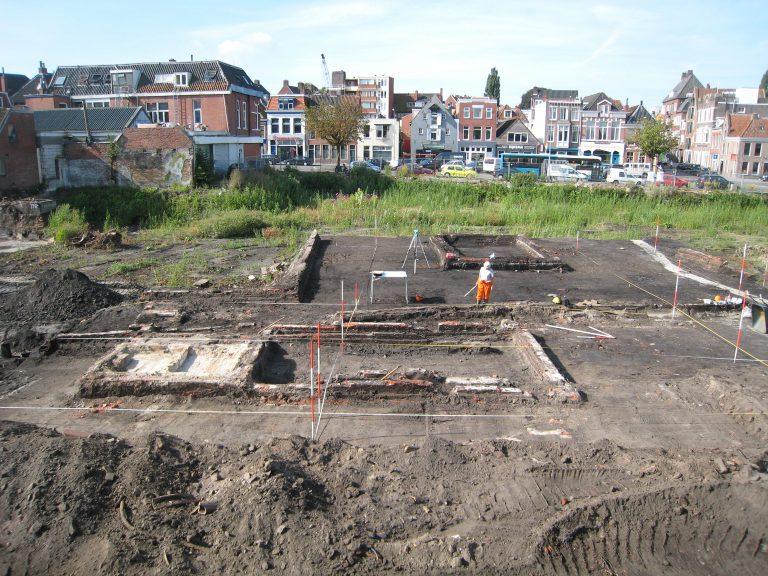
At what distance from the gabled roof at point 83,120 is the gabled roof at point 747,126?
53.0 meters

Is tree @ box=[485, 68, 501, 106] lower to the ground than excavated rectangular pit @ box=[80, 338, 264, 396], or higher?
higher

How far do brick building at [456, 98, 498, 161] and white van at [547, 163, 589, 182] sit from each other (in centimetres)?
1917

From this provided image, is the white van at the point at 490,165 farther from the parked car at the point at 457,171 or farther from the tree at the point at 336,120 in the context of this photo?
the tree at the point at 336,120

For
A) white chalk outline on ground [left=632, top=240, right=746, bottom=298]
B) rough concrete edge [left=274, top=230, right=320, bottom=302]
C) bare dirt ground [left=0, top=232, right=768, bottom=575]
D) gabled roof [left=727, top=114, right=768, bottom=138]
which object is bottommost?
bare dirt ground [left=0, top=232, right=768, bottom=575]

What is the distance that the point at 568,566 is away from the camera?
5.99m

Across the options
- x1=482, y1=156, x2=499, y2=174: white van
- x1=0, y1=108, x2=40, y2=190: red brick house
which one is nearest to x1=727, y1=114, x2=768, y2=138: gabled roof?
x1=482, y1=156, x2=499, y2=174: white van

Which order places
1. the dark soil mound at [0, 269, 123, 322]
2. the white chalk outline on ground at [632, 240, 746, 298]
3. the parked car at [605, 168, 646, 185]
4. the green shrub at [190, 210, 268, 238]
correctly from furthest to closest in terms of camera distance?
the parked car at [605, 168, 646, 185]
the green shrub at [190, 210, 268, 238]
the white chalk outline on ground at [632, 240, 746, 298]
the dark soil mound at [0, 269, 123, 322]

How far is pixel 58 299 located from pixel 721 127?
6456 centimetres

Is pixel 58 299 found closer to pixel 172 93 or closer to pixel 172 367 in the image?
pixel 172 367

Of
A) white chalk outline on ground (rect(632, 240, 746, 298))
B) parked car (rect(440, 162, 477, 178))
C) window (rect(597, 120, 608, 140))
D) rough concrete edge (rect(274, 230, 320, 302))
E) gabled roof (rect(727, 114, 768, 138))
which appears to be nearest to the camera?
rough concrete edge (rect(274, 230, 320, 302))

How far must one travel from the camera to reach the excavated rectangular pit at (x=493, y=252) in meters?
18.7

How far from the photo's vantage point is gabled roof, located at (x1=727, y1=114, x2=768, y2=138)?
5741cm

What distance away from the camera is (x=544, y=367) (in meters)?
10.9

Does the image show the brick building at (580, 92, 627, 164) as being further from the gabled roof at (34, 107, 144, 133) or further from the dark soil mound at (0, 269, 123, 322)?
the dark soil mound at (0, 269, 123, 322)
